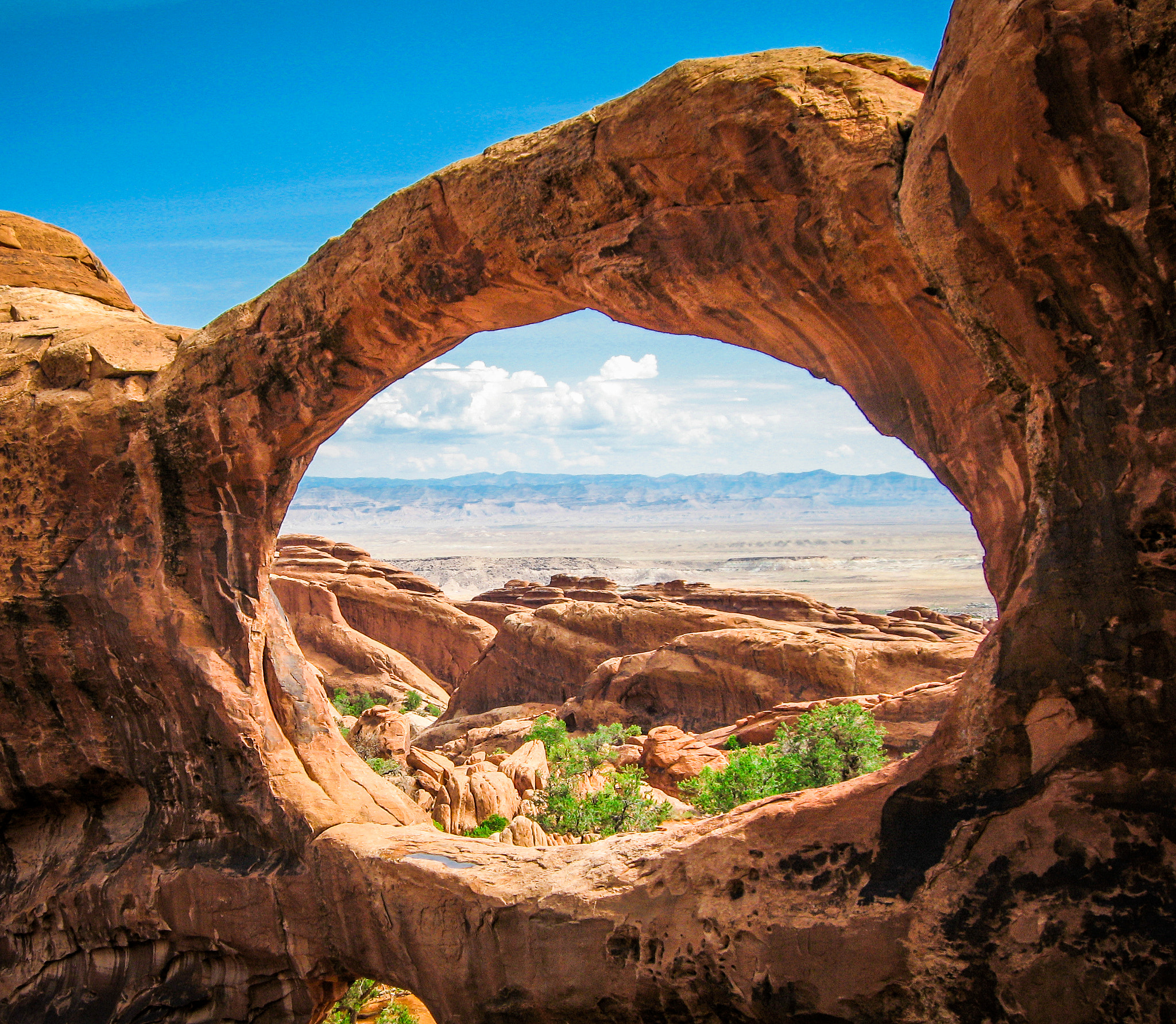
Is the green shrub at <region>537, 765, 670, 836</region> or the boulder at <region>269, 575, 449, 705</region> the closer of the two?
the green shrub at <region>537, 765, 670, 836</region>

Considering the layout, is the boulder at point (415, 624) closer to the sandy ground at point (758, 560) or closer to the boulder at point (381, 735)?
the boulder at point (381, 735)

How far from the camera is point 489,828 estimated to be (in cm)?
1198

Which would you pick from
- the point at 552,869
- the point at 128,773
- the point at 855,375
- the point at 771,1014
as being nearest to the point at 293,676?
the point at 128,773

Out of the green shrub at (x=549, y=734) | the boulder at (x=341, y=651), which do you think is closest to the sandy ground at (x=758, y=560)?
the boulder at (x=341, y=651)

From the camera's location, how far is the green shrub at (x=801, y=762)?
11.7 meters

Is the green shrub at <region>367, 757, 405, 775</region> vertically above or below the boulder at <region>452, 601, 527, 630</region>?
above

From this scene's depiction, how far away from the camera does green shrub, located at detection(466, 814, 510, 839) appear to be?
465 inches

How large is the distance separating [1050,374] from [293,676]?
746cm

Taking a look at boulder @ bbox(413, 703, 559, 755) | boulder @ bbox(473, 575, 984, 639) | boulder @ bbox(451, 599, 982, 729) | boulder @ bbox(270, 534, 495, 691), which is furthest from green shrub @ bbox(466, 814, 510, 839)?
boulder @ bbox(270, 534, 495, 691)

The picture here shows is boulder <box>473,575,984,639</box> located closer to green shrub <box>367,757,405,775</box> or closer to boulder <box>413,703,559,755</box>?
boulder <box>413,703,559,755</box>

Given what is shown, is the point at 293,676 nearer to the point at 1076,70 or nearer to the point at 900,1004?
the point at 900,1004

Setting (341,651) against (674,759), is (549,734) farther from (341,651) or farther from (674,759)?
(341,651)

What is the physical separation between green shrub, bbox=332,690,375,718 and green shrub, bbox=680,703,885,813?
1802 centimetres

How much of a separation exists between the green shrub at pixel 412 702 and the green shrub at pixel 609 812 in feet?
68.9
